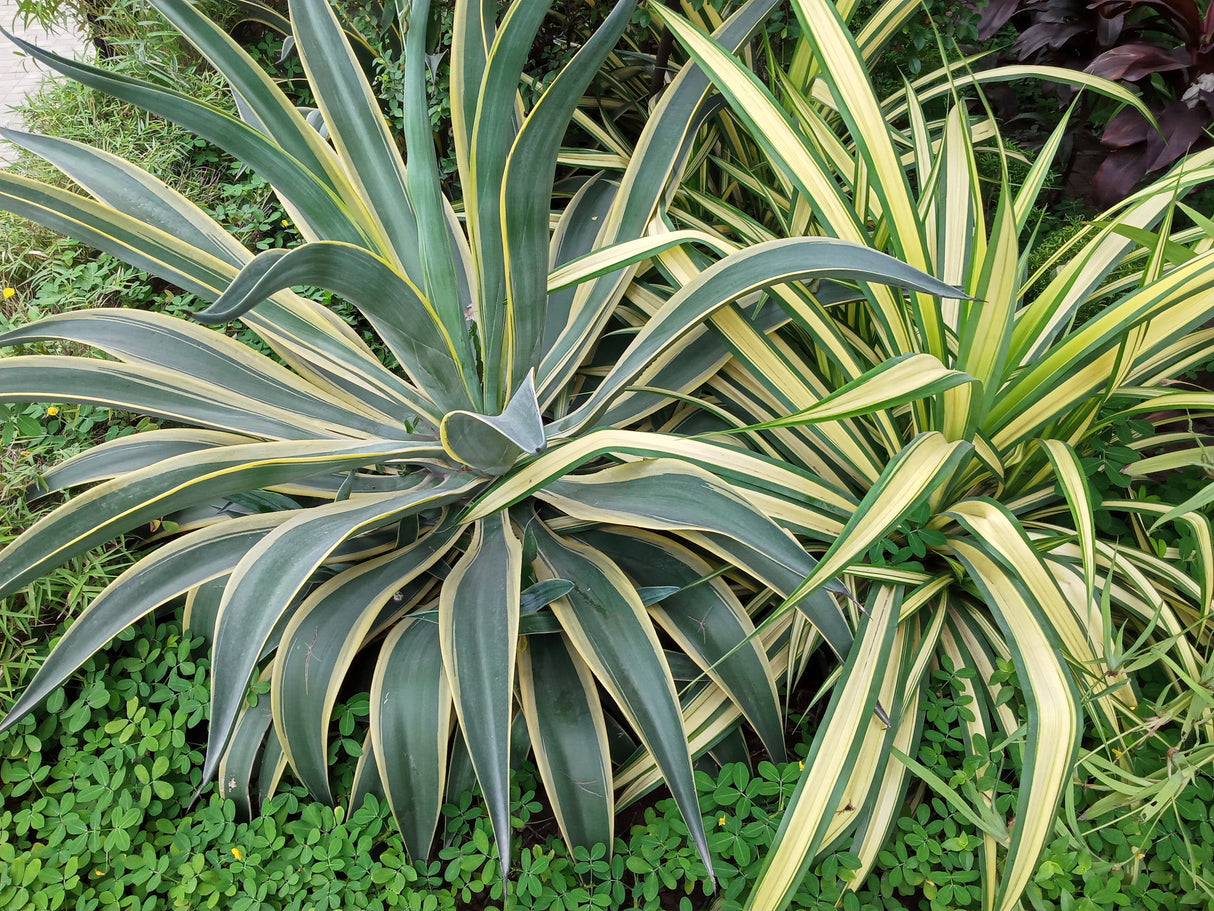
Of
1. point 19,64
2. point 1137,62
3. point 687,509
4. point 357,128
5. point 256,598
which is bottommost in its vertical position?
point 687,509

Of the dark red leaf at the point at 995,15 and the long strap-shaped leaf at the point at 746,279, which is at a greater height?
the dark red leaf at the point at 995,15

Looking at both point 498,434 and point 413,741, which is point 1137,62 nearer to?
point 498,434

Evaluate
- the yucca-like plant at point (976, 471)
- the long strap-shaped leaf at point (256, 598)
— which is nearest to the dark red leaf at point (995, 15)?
the yucca-like plant at point (976, 471)

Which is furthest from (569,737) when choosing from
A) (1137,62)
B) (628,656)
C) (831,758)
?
(1137,62)

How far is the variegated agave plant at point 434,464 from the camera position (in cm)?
99

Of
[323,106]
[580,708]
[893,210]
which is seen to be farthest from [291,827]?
[893,210]

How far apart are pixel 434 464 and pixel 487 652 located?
14.0 inches

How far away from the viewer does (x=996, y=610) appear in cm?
102

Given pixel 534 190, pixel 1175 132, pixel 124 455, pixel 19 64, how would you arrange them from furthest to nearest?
pixel 19 64 < pixel 1175 132 < pixel 124 455 < pixel 534 190

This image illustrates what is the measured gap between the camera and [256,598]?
92 cm

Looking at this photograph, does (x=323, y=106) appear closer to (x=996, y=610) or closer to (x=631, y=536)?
(x=631, y=536)

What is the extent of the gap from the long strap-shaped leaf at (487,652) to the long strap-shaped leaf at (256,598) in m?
0.17

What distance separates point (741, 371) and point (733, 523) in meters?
0.43

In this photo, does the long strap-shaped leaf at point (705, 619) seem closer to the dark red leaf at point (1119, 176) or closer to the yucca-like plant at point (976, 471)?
the yucca-like plant at point (976, 471)
